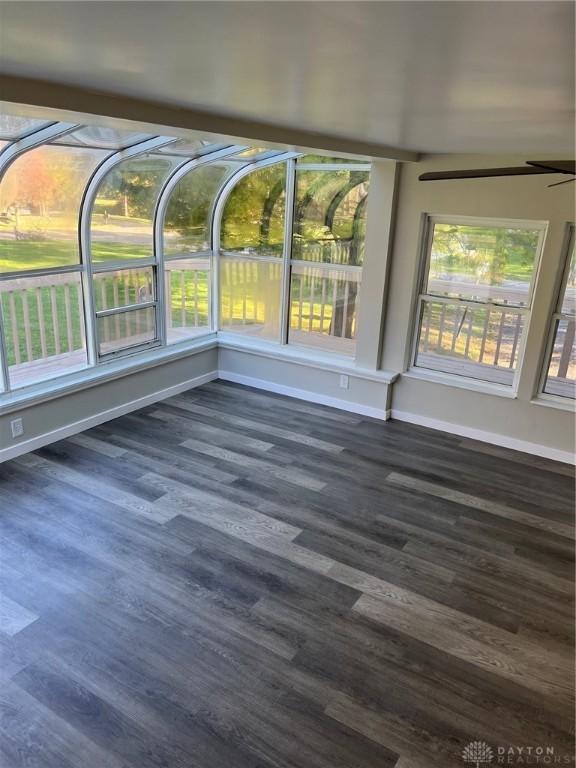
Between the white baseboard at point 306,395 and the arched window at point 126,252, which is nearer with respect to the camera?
the arched window at point 126,252

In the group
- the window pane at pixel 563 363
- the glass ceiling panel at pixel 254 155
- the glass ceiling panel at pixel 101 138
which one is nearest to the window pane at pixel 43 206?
the glass ceiling panel at pixel 101 138

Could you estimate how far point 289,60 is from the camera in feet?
4.70

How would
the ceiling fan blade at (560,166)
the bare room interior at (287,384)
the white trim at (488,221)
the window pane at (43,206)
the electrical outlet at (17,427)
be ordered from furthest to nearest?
the white trim at (488,221), the electrical outlet at (17,427), the window pane at (43,206), the ceiling fan blade at (560,166), the bare room interior at (287,384)

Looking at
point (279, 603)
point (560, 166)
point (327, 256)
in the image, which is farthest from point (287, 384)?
point (560, 166)

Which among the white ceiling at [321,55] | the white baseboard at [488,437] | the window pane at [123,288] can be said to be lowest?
the white baseboard at [488,437]

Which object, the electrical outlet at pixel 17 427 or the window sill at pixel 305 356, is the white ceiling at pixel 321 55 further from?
the window sill at pixel 305 356

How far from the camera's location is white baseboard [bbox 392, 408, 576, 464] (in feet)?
14.6

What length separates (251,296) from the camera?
5875 mm

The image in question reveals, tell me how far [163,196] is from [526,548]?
416 cm

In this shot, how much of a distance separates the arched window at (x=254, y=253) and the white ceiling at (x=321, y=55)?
312cm

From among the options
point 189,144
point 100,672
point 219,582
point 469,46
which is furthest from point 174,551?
point 189,144

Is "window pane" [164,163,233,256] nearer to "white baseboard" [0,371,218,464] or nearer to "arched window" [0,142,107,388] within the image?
"arched window" [0,142,107,388]

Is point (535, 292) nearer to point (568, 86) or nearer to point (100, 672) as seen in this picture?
point (568, 86)

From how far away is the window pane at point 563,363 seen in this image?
4.31 m
